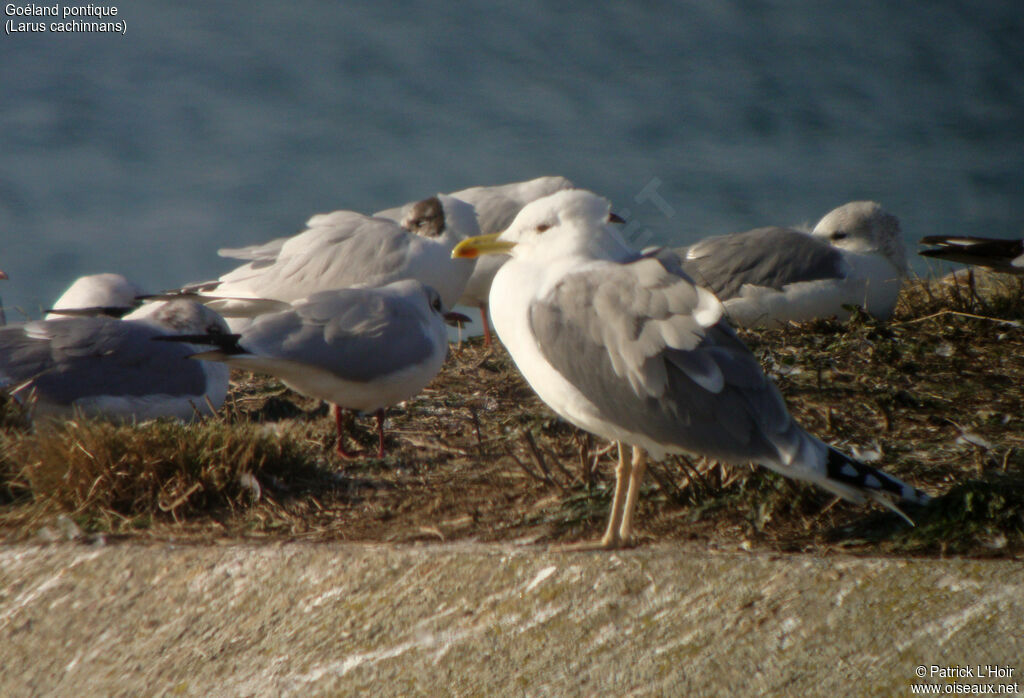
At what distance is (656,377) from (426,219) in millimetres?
4474

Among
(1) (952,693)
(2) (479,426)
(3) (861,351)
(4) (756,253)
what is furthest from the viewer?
(4) (756,253)

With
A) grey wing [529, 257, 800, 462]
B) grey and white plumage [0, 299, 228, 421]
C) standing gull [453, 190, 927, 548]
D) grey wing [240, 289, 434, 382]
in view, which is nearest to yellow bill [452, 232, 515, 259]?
standing gull [453, 190, 927, 548]

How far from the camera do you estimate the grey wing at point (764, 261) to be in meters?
6.75

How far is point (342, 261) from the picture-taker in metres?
6.27

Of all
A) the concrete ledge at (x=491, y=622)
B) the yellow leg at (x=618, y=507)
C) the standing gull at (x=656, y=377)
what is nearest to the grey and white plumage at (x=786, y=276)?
the yellow leg at (x=618, y=507)

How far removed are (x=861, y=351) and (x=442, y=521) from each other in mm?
2583

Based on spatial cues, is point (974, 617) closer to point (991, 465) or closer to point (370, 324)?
point (991, 465)

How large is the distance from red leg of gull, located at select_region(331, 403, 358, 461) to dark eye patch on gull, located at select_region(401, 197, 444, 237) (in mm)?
2423

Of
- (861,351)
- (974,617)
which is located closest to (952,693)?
(974,617)

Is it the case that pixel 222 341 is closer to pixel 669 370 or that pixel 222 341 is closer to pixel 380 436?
pixel 380 436

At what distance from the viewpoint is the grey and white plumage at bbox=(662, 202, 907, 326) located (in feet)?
21.7

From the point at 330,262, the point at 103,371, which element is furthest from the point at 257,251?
the point at 103,371

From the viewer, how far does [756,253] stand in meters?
6.87

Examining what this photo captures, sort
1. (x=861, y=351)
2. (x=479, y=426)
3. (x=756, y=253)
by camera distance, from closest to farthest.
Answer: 1. (x=479, y=426)
2. (x=861, y=351)
3. (x=756, y=253)
